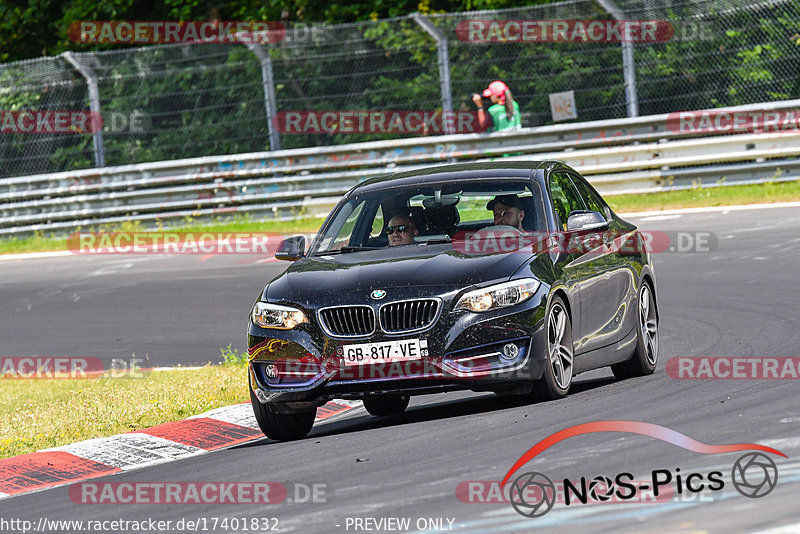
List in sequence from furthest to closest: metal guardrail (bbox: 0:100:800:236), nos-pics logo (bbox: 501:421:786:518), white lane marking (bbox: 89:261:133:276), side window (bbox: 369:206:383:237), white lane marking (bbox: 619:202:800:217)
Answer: metal guardrail (bbox: 0:100:800:236) → white lane marking (bbox: 89:261:133:276) → white lane marking (bbox: 619:202:800:217) → side window (bbox: 369:206:383:237) → nos-pics logo (bbox: 501:421:786:518)

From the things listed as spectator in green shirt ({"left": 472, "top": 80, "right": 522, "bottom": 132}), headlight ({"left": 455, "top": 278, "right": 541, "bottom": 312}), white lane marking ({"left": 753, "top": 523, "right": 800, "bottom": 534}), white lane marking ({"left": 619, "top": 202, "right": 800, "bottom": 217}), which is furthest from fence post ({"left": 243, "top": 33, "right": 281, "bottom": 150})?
white lane marking ({"left": 753, "top": 523, "right": 800, "bottom": 534})

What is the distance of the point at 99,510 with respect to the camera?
706 centimetres

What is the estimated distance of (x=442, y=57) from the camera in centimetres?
2236

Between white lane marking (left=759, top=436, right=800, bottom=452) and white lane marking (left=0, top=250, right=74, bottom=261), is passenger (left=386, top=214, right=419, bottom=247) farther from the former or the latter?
white lane marking (left=0, top=250, right=74, bottom=261)

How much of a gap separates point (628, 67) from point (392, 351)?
45.7 ft

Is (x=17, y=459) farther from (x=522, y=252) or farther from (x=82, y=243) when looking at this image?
(x=82, y=243)

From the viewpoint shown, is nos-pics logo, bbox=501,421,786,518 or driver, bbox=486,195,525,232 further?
driver, bbox=486,195,525,232

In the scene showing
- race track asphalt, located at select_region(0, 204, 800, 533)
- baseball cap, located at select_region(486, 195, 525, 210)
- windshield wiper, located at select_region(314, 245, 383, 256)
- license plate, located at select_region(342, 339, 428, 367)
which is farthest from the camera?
baseball cap, located at select_region(486, 195, 525, 210)

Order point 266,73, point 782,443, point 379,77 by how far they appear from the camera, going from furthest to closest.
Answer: point 266,73 → point 379,77 → point 782,443

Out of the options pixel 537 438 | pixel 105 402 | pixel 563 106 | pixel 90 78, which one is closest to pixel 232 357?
pixel 105 402

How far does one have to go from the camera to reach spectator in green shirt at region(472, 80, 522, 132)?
22.2m

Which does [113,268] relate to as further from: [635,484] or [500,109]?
Answer: [635,484]

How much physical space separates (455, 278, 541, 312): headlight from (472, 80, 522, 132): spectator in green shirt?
550 inches

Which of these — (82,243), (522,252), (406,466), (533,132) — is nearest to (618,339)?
(522,252)
